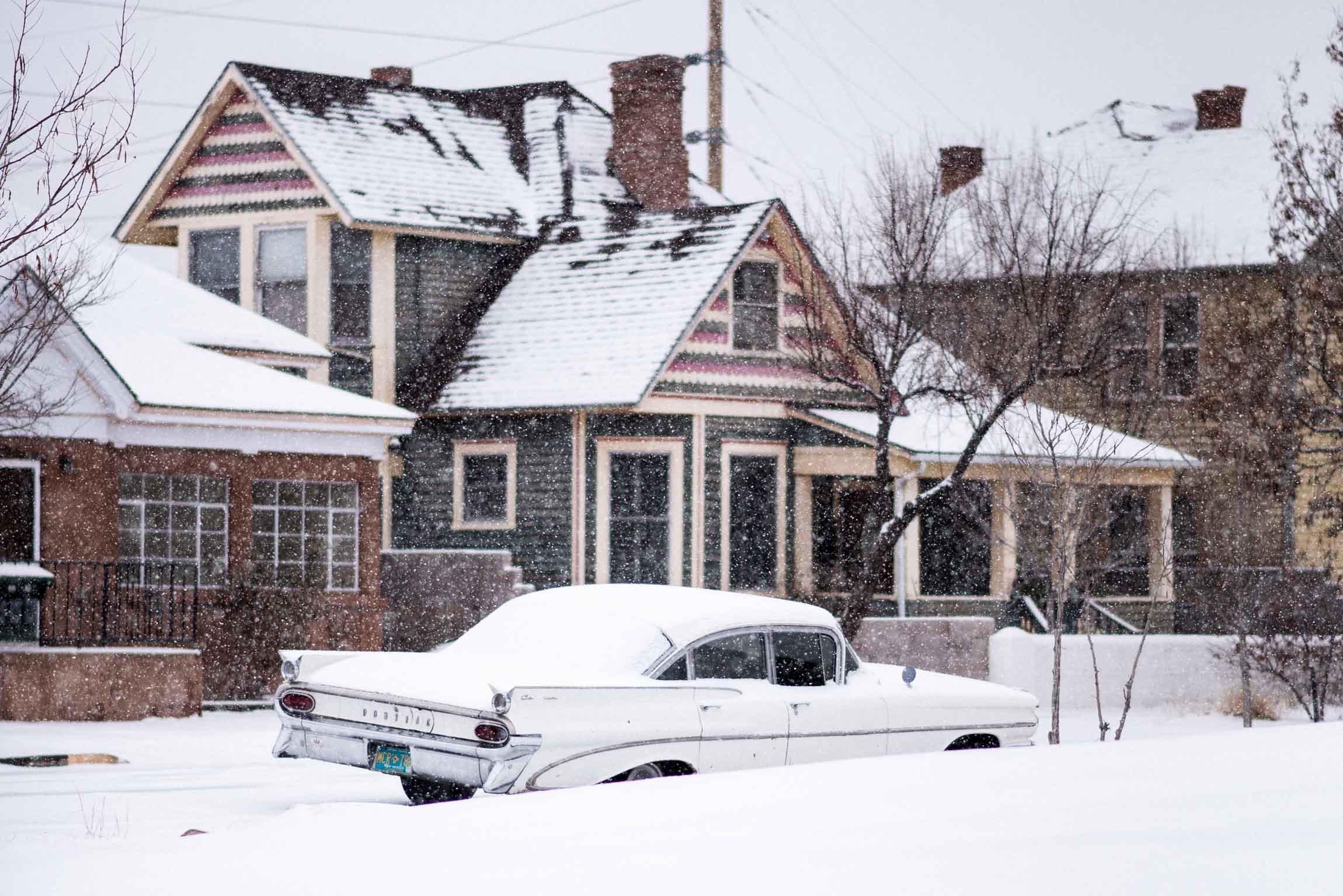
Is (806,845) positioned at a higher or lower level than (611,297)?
lower

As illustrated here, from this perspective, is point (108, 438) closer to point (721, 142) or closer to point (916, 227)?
point (916, 227)

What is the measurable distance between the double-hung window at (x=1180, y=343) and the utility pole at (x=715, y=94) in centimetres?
1052

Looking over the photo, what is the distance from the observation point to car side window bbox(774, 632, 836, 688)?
36.4 feet

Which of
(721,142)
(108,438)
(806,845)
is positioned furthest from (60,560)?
(721,142)

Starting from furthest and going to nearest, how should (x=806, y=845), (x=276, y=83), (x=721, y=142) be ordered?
1. (x=721, y=142)
2. (x=276, y=83)
3. (x=806, y=845)

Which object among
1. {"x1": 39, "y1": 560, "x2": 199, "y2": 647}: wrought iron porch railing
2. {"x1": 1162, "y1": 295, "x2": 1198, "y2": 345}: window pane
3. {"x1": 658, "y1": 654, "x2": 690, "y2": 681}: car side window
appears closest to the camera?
{"x1": 658, "y1": 654, "x2": 690, "y2": 681}: car side window

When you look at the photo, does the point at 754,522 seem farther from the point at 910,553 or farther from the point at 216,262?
the point at 216,262

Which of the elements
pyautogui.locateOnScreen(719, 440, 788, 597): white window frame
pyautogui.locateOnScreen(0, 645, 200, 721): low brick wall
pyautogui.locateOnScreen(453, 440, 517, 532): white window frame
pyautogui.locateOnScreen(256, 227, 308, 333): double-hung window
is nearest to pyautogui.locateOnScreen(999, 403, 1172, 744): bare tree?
pyautogui.locateOnScreen(719, 440, 788, 597): white window frame

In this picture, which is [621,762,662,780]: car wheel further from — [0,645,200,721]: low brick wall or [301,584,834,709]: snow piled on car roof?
[0,645,200,721]: low brick wall

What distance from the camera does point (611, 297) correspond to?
26500mm

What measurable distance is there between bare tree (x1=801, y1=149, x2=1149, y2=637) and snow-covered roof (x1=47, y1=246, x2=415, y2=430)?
578 cm

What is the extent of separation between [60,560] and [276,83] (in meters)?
11.6

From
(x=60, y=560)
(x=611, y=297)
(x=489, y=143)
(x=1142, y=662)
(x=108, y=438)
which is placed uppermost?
(x=489, y=143)

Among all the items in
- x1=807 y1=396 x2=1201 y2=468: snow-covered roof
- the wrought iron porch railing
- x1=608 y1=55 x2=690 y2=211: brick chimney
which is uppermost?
x1=608 y1=55 x2=690 y2=211: brick chimney
